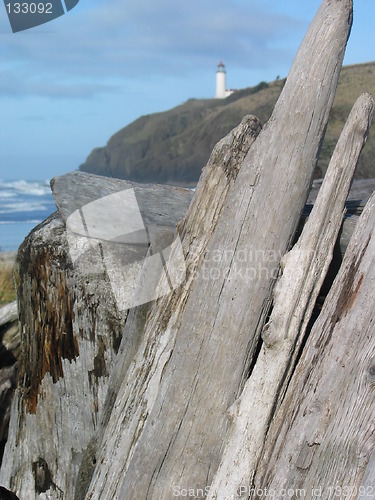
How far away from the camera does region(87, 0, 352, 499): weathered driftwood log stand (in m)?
2.35

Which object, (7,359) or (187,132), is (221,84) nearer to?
(187,132)

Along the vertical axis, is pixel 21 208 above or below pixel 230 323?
below

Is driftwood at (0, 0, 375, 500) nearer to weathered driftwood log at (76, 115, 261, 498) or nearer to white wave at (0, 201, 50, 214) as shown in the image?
weathered driftwood log at (76, 115, 261, 498)

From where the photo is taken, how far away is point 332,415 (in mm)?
2178

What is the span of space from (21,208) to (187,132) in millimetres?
58915

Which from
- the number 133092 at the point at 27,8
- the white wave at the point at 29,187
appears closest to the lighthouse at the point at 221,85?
the white wave at the point at 29,187

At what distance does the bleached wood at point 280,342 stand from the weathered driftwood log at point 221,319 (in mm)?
70

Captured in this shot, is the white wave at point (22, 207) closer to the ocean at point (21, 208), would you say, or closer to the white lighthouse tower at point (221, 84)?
the ocean at point (21, 208)

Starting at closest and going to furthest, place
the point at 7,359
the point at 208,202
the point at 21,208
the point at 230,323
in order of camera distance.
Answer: the point at 230,323 < the point at 208,202 < the point at 7,359 < the point at 21,208

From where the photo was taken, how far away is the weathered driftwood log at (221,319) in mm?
2346

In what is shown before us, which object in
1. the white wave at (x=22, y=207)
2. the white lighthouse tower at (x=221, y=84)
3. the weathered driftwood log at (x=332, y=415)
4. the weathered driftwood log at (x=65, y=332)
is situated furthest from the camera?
the white lighthouse tower at (x=221, y=84)

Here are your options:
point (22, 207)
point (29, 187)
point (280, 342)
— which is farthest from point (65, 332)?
point (29, 187)

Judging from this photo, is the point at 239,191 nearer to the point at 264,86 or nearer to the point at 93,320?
the point at 93,320

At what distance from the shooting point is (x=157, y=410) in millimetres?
2391
